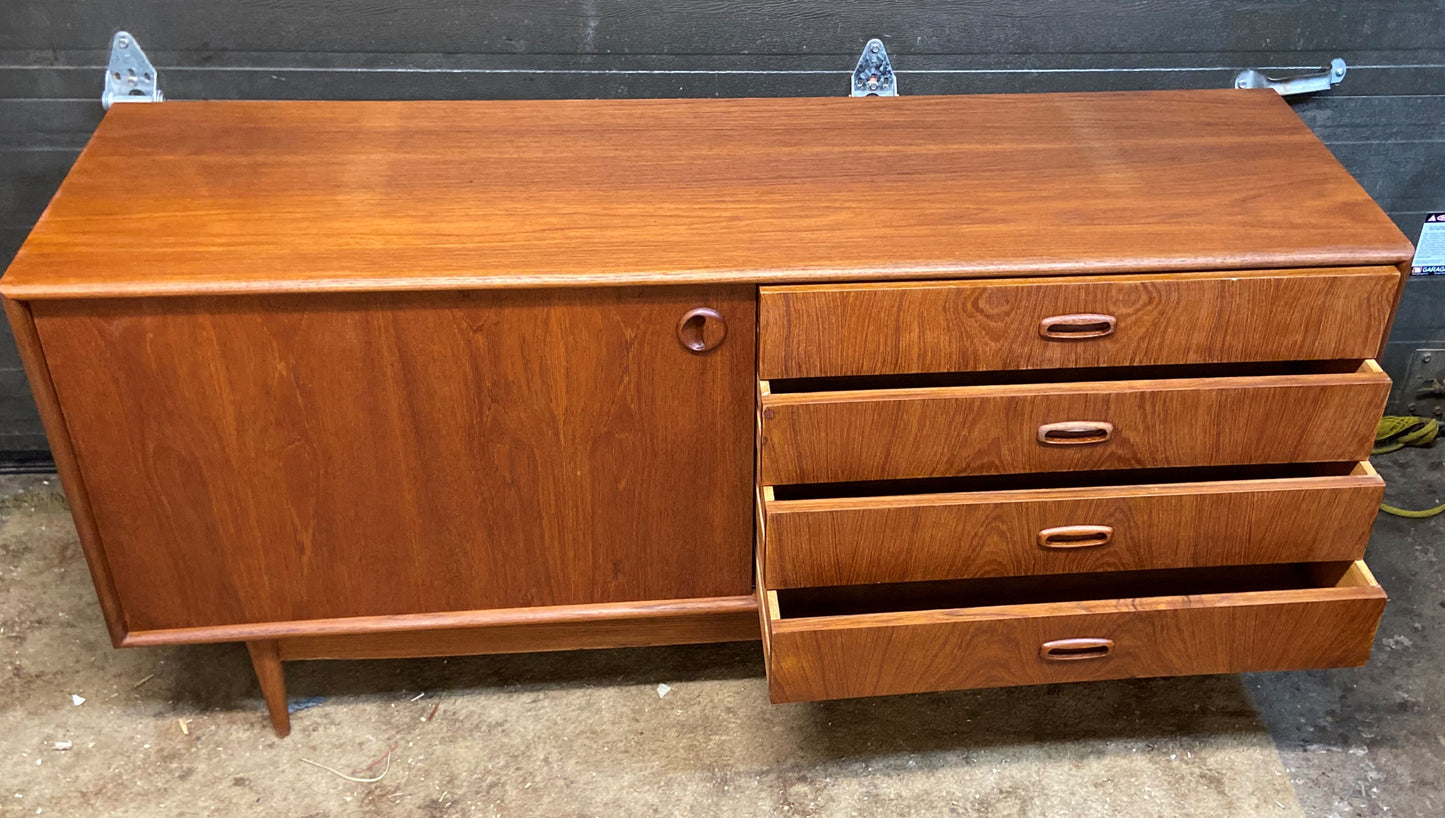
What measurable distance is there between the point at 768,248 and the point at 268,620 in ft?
2.41

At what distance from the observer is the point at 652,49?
171cm

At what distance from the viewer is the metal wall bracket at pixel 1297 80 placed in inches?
69.7

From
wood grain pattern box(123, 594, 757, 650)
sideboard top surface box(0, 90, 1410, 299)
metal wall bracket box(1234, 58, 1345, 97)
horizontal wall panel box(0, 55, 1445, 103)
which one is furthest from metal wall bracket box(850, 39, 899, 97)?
wood grain pattern box(123, 594, 757, 650)

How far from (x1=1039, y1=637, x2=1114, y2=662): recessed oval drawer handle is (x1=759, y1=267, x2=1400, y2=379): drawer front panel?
31cm

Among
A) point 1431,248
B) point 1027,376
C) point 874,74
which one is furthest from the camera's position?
point 1431,248

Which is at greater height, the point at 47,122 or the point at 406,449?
the point at 47,122

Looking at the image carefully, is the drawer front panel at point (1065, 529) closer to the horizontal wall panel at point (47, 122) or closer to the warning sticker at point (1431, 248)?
the warning sticker at point (1431, 248)

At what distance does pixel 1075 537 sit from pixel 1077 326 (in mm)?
242

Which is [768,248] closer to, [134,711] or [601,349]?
[601,349]

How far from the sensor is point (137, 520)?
1.39m

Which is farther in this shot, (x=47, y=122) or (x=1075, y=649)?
(x=47, y=122)

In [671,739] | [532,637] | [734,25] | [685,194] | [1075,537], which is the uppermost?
[734,25]

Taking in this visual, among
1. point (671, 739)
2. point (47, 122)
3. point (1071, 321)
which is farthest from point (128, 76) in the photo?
point (1071, 321)

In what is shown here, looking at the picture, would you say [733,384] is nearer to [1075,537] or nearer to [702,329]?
[702,329]
